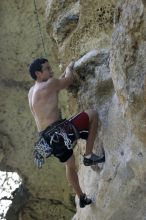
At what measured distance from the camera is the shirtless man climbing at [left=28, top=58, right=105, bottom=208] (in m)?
5.00

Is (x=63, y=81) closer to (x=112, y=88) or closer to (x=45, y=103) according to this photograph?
(x=45, y=103)

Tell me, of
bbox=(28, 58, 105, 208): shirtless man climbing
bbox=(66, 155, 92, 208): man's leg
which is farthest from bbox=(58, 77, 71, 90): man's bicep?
bbox=(66, 155, 92, 208): man's leg

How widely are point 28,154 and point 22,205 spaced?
135 cm

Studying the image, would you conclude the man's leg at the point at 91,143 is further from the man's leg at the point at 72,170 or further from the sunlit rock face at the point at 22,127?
the sunlit rock face at the point at 22,127

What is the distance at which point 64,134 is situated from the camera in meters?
5.00

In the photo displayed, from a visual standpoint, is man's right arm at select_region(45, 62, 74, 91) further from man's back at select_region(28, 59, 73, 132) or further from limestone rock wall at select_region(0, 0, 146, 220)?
limestone rock wall at select_region(0, 0, 146, 220)

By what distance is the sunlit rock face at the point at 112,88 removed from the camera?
13.6 ft

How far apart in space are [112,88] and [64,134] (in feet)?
2.77

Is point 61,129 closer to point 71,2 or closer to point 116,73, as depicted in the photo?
point 116,73

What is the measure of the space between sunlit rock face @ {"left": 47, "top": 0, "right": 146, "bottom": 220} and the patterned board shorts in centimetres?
30

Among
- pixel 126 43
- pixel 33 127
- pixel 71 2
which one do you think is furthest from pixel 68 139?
pixel 33 127

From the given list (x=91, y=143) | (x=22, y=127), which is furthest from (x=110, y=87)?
(x=22, y=127)

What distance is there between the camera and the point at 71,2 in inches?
256

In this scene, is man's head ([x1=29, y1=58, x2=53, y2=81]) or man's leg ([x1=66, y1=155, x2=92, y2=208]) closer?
man's head ([x1=29, y1=58, x2=53, y2=81])
